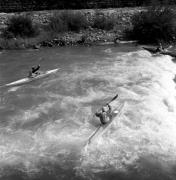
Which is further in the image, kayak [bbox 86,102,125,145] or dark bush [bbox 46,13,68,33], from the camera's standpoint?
dark bush [bbox 46,13,68,33]

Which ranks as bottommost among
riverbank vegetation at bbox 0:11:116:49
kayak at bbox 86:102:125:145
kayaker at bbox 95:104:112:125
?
riverbank vegetation at bbox 0:11:116:49

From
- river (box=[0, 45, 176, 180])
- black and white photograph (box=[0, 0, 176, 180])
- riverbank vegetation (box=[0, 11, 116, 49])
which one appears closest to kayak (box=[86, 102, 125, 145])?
black and white photograph (box=[0, 0, 176, 180])

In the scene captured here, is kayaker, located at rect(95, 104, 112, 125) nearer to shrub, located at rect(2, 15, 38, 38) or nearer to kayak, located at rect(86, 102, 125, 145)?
kayak, located at rect(86, 102, 125, 145)

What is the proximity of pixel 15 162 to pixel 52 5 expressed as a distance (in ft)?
71.0

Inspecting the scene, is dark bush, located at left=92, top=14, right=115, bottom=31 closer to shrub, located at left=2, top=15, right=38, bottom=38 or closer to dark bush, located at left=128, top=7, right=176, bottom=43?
dark bush, located at left=128, top=7, right=176, bottom=43

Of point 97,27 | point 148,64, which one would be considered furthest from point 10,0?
point 148,64

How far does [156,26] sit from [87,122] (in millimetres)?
14490

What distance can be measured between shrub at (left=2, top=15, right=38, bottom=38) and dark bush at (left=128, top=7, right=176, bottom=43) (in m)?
7.75

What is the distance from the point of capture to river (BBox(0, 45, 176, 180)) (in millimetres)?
10047

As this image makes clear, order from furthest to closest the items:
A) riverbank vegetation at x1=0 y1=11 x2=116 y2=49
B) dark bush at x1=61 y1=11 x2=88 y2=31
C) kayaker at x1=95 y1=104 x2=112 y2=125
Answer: dark bush at x1=61 y1=11 x2=88 y2=31 < riverbank vegetation at x1=0 y1=11 x2=116 y2=49 < kayaker at x1=95 y1=104 x2=112 y2=125

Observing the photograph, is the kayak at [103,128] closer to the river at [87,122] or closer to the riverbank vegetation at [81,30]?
the river at [87,122]

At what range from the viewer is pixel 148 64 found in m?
19.2

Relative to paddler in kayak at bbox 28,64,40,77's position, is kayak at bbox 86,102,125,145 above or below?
above

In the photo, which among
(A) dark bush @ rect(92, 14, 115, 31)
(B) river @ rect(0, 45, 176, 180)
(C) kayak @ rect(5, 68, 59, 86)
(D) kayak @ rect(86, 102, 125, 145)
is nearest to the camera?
(B) river @ rect(0, 45, 176, 180)
